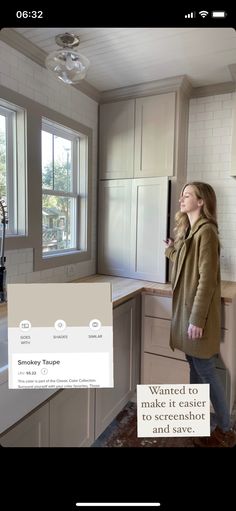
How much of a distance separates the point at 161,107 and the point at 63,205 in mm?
316

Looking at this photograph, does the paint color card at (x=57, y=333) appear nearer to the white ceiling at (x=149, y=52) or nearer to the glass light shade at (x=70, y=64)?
the white ceiling at (x=149, y=52)

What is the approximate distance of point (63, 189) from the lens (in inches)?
19.5

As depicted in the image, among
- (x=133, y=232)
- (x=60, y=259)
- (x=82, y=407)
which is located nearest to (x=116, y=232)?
(x=133, y=232)

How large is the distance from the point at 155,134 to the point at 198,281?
0.33m

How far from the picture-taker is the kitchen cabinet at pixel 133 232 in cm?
54

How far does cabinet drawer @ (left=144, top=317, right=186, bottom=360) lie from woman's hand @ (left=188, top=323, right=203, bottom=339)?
0.08 m

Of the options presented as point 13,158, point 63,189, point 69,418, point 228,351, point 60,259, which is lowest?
point 69,418
